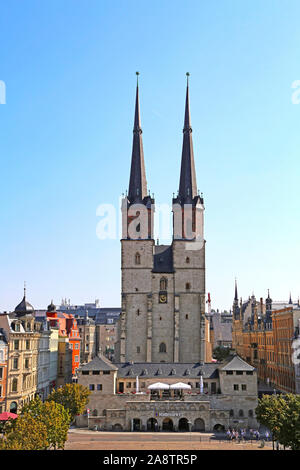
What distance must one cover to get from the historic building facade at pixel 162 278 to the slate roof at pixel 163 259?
0.06 m


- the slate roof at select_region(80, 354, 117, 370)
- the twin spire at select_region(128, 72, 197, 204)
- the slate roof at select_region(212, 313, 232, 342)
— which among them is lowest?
the slate roof at select_region(80, 354, 117, 370)

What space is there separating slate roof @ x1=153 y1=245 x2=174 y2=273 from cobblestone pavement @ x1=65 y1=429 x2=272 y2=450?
33797 mm

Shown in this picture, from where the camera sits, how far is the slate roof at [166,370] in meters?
77.1

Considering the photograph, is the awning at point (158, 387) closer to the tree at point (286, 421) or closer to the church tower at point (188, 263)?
the church tower at point (188, 263)

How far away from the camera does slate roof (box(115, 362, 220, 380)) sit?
77.1 m

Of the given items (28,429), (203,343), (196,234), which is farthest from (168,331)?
(28,429)

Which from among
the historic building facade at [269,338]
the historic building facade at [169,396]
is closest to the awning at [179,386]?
the historic building facade at [169,396]

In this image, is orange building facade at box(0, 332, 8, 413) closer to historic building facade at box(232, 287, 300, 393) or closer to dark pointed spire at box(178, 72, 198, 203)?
dark pointed spire at box(178, 72, 198, 203)

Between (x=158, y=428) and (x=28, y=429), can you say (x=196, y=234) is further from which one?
(x=28, y=429)

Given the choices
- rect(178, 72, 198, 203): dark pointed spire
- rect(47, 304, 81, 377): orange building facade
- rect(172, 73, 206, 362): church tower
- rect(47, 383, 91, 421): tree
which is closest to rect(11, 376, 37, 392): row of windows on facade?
rect(47, 383, 91, 421): tree

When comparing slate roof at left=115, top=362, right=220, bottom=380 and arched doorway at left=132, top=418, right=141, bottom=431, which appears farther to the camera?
slate roof at left=115, top=362, right=220, bottom=380

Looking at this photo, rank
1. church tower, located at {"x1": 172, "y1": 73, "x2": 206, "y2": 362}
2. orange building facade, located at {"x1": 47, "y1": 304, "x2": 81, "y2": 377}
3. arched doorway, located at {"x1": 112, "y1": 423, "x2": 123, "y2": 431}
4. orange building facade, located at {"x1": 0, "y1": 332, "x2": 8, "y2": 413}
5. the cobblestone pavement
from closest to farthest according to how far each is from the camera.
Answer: the cobblestone pavement, orange building facade, located at {"x1": 0, "y1": 332, "x2": 8, "y2": 413}, arched doorway, located at {"x1": 112, "y1": 423, "x2": 123, "y2": 431}, church tower, located at {"x1": 172, "y1": 73, "x2": 206, "y2": 362}, orange building facade, located at {"x1": 47, "y1": 304, "x2": 81, "y2": 377}

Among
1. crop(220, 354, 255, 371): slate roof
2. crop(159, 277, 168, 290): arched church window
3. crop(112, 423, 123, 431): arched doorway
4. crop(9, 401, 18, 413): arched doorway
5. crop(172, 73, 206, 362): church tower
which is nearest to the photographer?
crop(9, 401, 18, 413): arched doorway
